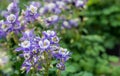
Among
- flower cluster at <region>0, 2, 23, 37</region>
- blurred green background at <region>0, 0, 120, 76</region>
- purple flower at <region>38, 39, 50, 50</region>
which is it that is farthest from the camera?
blurred green background at <region>0, 0, 120, 76</region>

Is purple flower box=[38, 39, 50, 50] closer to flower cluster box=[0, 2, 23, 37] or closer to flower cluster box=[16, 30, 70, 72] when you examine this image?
flower cluster box=[16, 30, 70, 72]

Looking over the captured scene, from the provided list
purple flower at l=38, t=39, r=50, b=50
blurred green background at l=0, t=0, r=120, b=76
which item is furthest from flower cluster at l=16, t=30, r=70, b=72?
blurred green background at l=0, t=0, r=120, b=76

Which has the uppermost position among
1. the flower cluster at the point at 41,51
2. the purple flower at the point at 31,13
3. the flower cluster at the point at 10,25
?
→ the purple flower at the point at 31,13

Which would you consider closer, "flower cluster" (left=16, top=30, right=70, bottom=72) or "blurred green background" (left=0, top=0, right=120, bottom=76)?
"flower cluster" (left=16, top=30, right=70, bottom=72)

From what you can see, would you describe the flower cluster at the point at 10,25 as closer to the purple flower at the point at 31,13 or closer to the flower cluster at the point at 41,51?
A: the purple flower at the point at 31,13

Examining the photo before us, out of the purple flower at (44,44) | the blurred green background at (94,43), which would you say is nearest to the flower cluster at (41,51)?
the purple flower at (44,44)

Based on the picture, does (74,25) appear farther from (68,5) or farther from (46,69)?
(46,69)

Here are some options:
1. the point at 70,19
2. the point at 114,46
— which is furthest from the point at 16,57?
the point at 114,46
